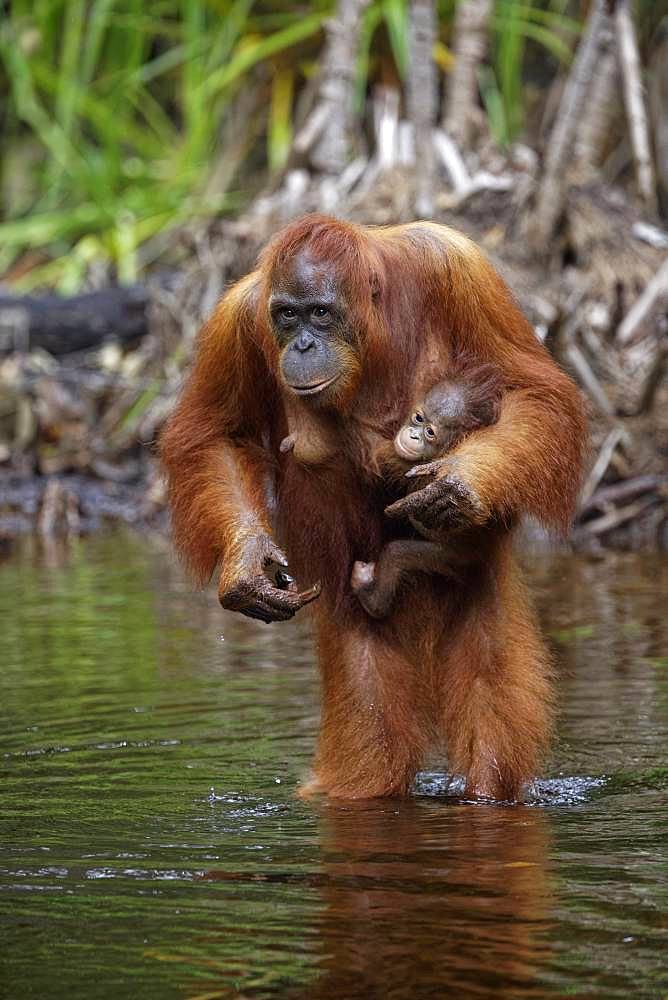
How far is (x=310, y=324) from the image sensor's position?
13.7 feet

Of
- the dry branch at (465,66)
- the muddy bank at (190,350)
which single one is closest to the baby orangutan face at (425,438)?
the muddy bank at (190,350)

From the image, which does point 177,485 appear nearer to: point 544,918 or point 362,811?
point 362,811

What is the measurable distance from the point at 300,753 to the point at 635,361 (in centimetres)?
491

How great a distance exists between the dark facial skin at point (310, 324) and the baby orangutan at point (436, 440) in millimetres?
259

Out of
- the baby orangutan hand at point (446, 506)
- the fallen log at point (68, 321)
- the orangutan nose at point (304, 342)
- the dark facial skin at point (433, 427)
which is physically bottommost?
the fallen log at point (68, 321)

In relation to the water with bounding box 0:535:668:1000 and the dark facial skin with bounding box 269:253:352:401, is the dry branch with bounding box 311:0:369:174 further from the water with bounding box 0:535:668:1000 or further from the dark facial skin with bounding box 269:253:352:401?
the dark facial skin with bounding box 269:253:352:401

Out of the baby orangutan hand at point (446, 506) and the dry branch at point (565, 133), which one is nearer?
the baby orangutan hand at point (446, 506)

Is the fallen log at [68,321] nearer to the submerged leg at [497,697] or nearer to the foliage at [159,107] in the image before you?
the foliage at [159,107]

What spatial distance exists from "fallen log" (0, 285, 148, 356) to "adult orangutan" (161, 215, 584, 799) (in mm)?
6927

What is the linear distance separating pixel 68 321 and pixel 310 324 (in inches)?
298

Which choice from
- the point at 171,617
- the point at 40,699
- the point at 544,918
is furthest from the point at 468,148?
the point at 544,918

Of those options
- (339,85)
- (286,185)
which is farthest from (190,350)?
(286,185)

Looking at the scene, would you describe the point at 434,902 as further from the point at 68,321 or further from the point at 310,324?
the point at 68,321

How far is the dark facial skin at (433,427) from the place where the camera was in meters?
4.30
